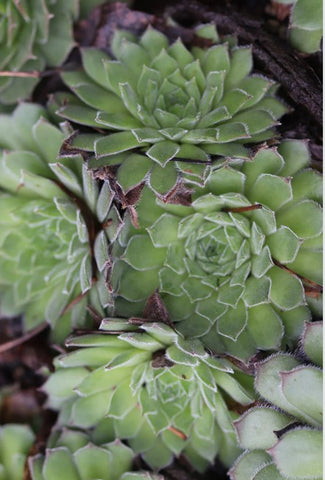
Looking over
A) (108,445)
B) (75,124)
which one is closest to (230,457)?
(108,445)

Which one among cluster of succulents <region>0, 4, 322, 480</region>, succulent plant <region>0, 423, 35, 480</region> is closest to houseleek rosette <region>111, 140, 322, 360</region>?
cluster of succulents <region>0, 4, 322, 480</region>

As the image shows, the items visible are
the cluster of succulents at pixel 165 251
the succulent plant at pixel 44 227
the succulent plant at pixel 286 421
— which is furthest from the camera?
the succulent plant at pixel 44 227

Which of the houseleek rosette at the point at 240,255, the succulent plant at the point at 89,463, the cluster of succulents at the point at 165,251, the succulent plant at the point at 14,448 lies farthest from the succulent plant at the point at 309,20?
the succulent plant at the point at 14,448

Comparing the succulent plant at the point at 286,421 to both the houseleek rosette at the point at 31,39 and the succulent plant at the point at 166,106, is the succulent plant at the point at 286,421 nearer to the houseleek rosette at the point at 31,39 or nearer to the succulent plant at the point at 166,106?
the succulent plant at the point at 166,106

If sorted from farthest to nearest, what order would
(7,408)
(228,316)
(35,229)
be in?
(7,408) → (35,229) → (228,316)

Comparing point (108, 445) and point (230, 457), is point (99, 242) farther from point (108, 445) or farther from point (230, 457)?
point (230, 457)

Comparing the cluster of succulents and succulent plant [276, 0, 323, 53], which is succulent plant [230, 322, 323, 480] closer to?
the cluster of succulents

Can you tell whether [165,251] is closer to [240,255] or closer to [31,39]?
[240,255]

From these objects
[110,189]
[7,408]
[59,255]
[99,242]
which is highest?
[110,189]
